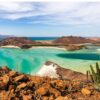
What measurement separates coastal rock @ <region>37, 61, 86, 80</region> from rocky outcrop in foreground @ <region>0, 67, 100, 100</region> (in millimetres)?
6281

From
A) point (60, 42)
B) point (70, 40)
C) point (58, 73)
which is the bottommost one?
point (58, 73)

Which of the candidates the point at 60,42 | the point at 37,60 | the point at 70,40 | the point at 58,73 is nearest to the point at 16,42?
the point at 60,42

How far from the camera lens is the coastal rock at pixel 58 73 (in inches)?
591

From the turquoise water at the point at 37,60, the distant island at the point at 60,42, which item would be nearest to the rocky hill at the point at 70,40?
the distant island at the point at 60,42

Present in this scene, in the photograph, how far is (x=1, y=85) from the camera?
7270mm

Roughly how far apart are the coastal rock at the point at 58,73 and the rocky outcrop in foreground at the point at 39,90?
20.6ft

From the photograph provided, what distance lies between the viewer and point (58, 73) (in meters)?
15.9

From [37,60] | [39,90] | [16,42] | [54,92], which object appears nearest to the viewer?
[39,90]

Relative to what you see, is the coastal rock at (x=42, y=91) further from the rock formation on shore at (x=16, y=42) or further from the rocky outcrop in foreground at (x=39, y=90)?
Answer: the rock formation on shore at (x=16, y=42)

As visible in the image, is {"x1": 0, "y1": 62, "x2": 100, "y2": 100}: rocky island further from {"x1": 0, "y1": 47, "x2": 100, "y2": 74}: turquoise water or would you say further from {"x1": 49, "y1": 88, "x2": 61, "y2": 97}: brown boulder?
{"x1": 0, "y1": 47, "x2": 100, "y2": 74}: turquoise water

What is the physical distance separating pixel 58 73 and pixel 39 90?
8858mm

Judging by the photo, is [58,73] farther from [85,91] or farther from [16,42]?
[16,42]

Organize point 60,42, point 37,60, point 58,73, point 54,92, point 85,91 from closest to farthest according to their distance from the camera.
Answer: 1. point 54,92
2. point 85,91
3. point 58,73
4. point 37,60
5. point 60,42

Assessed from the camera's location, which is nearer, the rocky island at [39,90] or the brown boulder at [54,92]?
the rocky island at [39,90]
